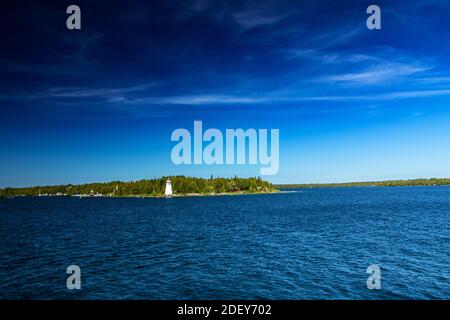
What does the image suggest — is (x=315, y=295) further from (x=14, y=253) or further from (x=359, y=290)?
(x=14, y=253)

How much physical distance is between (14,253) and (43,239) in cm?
1338

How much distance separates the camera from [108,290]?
29297mm

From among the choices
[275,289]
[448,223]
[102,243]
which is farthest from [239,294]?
[448,223]

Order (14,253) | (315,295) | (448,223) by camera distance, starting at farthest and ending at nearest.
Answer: (448,223)
(14,253)
(315,295)

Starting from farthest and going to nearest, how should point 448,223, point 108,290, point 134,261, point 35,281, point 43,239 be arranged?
point 448,223, point 43,239, point 134,261, point 35,281, point 108,290

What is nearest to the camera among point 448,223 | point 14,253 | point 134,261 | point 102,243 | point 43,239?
point 134,261

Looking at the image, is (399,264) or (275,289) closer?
(275,289)

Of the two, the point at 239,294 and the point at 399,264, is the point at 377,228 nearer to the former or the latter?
the point at 399,264

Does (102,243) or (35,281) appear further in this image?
(102,243)

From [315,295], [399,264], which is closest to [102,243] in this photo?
[315,295]
